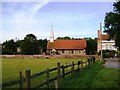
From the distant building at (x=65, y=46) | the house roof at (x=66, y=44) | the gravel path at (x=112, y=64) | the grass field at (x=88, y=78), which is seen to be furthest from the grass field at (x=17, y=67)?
the house roof at (x=66, y=44)

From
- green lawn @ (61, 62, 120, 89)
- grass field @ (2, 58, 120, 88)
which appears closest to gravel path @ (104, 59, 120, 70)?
grass field @ (2, 58, 120, 88)

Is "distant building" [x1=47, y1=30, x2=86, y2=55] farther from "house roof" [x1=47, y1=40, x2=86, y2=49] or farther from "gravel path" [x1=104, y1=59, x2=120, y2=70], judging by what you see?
"gravel path" [x1=104, y1=59, x2=120, y2=70]

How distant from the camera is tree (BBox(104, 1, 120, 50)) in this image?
59.9m

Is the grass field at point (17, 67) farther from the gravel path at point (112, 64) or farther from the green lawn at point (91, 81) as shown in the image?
the gravel path at point (112, 64)

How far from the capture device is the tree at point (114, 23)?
59.9m

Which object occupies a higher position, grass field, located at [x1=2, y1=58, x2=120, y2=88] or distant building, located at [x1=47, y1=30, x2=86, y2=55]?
distant building, located at [x1=47, y1=30, x2=86, y2=55]

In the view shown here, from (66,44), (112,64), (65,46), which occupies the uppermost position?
(66,44)

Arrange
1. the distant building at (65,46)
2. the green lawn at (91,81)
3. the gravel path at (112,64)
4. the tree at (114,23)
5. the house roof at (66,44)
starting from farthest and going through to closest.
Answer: the house roof at (66,44) → the distant building at (65,46) → the tree at (114,23) → the gravel path at (112,64) → the green lawn at (91,81)

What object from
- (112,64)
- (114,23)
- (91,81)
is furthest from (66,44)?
(91,81)

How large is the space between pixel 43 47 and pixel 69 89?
400 feet

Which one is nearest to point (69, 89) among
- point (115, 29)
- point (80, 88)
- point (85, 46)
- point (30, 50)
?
point (80, 88)

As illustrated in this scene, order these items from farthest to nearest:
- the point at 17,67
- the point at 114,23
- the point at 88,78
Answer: the point at 114,23, the point at 17,67, the point at 88,78

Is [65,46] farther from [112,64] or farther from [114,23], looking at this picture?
[112,64]

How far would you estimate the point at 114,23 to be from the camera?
6025 centimetres
